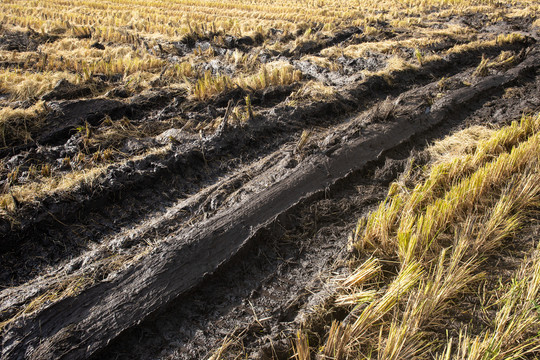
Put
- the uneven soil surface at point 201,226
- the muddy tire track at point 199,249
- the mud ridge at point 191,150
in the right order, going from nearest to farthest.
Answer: the muddy tire track at point 199,249 → the uneven soil surface at point 201,226 → the mud ridge at point 191,150

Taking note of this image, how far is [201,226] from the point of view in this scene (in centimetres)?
318

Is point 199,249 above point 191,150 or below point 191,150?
below

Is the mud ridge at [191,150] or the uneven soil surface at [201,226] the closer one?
the uneven soil surface at [201,226]

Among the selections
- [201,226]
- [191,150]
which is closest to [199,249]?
[201,226]

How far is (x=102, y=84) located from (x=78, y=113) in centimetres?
158

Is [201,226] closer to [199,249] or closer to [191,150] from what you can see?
[199,249]

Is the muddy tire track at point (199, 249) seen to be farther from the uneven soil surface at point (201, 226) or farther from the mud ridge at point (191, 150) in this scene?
the mud ridge at point (191, 150)

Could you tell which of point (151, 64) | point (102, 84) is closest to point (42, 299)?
point (102, 84)

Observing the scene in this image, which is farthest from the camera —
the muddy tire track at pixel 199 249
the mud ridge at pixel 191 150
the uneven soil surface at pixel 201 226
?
the mud ridge at pixel 191 150

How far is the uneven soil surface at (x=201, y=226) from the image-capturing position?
2387 mm

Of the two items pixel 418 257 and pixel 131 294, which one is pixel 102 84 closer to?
pixel 131 294

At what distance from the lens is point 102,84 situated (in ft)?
21.0

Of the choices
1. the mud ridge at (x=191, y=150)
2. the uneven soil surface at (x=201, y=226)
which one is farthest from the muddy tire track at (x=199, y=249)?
the mud ridge at (x=191, y=150)

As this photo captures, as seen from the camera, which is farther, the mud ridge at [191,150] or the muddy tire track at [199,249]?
the mud ridge at [191,150]
